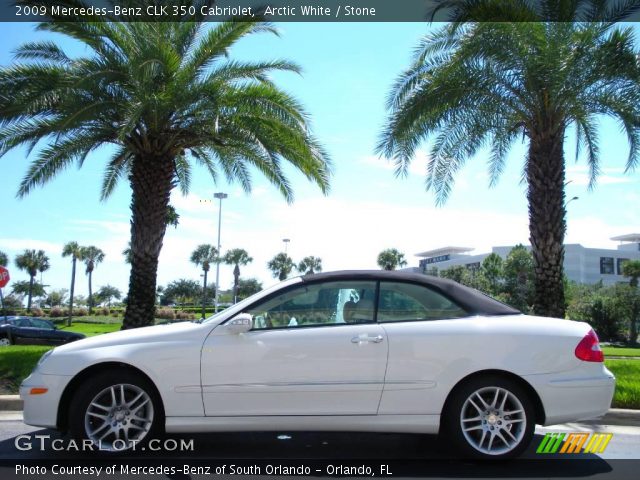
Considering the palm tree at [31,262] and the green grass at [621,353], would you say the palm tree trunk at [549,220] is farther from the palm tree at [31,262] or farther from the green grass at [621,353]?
the palm tree at [31,262]

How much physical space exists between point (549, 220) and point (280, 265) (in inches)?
2970

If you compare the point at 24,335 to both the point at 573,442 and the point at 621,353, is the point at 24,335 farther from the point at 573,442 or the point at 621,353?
the point at 621,353

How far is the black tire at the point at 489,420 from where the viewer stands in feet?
15.6

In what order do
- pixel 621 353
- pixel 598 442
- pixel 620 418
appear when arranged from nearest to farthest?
pixel 598 442, pixel 620 418, pixel 621 353

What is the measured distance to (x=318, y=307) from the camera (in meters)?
5.08

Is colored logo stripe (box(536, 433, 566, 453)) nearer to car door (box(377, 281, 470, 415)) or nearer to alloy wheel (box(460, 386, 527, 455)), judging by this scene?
alloy wheel (box(460, 386, 527, 455))

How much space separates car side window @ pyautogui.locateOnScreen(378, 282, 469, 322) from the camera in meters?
5.05

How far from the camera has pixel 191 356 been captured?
4.79 m

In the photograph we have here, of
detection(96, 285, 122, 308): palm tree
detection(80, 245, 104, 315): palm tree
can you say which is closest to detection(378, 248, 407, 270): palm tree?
detection(80, 245, 104, 315): palm tree

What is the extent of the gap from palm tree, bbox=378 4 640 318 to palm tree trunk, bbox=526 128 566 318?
0.06ft

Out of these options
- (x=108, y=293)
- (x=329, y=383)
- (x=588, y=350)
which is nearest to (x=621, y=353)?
(x=588, y=350)

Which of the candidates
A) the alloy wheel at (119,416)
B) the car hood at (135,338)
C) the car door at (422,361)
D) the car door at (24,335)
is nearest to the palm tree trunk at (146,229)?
the car hood at (135,338)

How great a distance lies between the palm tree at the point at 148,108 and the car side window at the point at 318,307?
22.8 feet

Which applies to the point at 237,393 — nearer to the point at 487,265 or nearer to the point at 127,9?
the point at 127,9
